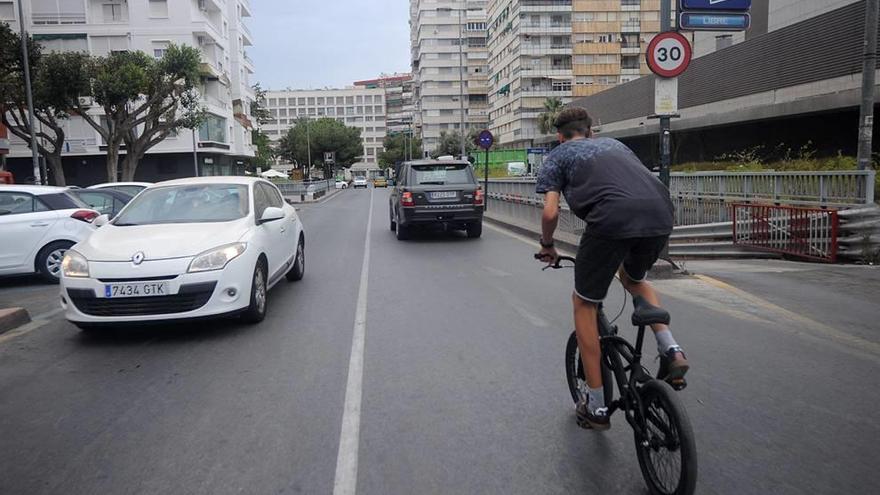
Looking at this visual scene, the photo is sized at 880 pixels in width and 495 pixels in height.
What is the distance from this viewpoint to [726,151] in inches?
1174

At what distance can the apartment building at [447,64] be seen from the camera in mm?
105875

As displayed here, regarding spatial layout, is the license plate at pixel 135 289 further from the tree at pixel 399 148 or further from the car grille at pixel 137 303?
the tree at pixel 399 148

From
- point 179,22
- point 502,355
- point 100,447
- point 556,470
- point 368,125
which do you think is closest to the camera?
point 556,470

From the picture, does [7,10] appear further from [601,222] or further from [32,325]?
[601,222]

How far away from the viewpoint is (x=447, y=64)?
109000 mm

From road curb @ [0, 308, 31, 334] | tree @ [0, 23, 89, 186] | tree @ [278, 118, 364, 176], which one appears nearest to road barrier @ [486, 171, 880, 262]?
road curb @ [0, 308, 31, 334]

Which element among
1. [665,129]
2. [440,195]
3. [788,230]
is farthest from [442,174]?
[788,230]

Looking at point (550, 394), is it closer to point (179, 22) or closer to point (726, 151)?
point (726, 151)

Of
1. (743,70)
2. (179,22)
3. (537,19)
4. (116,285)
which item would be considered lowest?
(116,285)

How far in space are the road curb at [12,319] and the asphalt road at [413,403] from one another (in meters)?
0.24

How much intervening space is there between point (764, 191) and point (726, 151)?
18.3 m

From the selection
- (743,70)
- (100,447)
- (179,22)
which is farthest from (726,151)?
(179,22)

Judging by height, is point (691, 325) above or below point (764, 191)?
below

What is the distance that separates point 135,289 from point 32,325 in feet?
6.79
